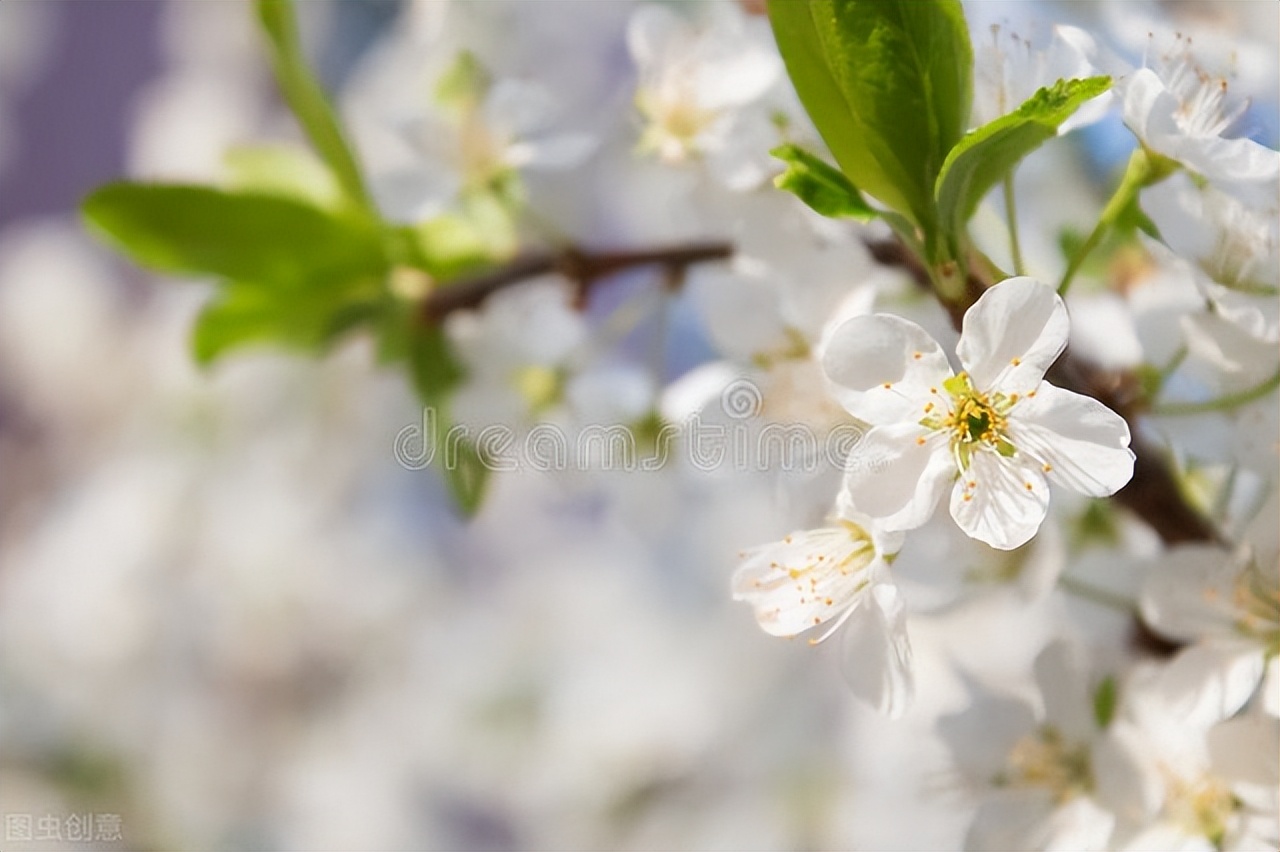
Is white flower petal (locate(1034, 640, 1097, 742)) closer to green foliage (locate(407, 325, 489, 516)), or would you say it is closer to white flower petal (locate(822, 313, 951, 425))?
white flower petal (locate(822, 313, 951, 425))

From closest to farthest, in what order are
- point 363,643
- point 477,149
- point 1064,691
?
point 1064,691 → point 477,149 → point 363,643

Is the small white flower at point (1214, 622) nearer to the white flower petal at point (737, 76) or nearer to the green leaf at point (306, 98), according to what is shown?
the white flower petal at point (737, 76)

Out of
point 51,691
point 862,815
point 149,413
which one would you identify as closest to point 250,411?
point 149,413

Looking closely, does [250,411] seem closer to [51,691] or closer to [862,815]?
[51,691]

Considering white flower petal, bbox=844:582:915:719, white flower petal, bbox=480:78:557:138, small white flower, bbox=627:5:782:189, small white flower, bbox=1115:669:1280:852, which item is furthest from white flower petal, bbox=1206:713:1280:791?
white flower petal, bbox=480:78:557:138

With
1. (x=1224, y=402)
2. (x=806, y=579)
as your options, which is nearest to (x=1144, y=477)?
(x=1224, y=402)

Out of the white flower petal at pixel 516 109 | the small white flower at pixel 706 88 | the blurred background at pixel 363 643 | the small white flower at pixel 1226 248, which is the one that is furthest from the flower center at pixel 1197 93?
the blurred background at pixel 363 643

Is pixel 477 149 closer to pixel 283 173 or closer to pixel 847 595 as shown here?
pixel 283 173
